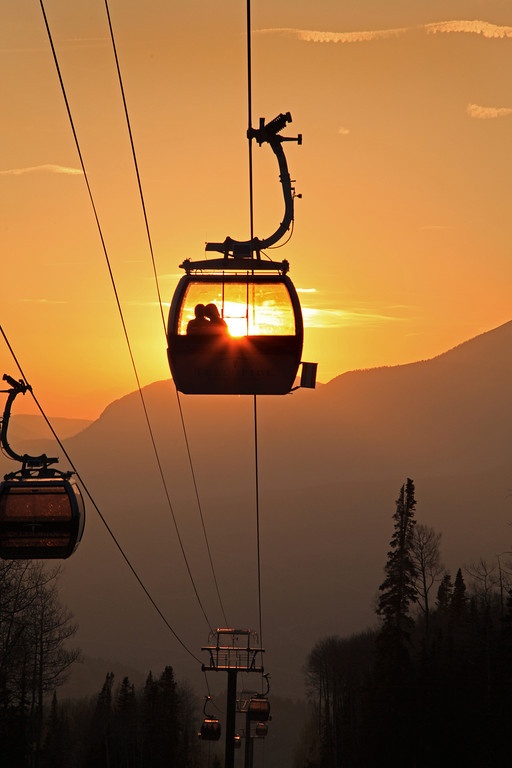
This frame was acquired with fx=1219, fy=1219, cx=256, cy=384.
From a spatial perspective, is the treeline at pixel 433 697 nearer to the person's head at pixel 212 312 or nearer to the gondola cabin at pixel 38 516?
the gondola cabin at pixel 38 516

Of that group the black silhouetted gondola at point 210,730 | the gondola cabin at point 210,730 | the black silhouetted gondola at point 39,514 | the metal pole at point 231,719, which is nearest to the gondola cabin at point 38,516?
the black silhouetted gondola at point 39,514

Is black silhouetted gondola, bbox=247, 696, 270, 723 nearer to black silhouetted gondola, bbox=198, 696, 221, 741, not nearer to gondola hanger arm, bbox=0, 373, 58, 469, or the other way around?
black silhouetted gondola, bbox=198, 696, 221, 741

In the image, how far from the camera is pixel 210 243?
842 inches

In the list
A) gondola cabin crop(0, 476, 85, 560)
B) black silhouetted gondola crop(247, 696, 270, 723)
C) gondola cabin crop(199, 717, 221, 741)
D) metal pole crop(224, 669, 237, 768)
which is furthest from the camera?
black silhouetted gondola crop(247, 696, 270, 723)

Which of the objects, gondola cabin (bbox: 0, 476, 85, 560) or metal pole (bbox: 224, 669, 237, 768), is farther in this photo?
metal pole (bbox: 224, 669, 237, 768)

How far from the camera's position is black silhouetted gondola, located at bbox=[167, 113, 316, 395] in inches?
819

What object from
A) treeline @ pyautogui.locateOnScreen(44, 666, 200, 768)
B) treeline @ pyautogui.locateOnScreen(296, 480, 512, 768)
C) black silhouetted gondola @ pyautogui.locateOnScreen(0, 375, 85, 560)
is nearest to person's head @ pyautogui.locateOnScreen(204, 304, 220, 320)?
black silhouetted gondola @ pyautogui.locateOnScreen(0, 375, 85, 560)

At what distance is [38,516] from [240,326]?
5189 millimetres

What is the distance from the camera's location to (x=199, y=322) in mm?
20969

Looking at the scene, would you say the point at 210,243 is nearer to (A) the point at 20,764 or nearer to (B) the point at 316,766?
(A) the point at 20,764

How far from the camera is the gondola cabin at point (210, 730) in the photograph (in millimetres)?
49500

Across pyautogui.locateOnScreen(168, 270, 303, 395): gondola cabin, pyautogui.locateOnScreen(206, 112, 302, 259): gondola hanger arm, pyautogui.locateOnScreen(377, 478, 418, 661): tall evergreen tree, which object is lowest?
pyautogui.locateOnScreen(168, 270, 303, 395): gondola cabin

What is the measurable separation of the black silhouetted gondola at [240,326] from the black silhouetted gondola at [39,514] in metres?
3.22

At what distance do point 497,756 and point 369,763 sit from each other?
2017cm
